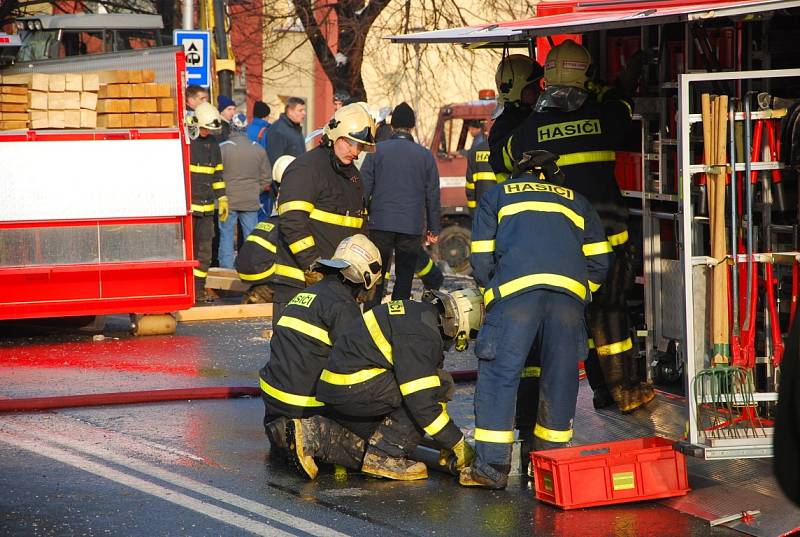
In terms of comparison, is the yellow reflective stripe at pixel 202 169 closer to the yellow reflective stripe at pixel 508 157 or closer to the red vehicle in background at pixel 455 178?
the red vehicle in background at pixel 455 178

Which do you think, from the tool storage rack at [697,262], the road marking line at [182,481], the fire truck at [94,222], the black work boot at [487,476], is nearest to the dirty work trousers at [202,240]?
the fire truck at [94,222]

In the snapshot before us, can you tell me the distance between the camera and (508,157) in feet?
25.9

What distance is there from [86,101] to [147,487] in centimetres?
550

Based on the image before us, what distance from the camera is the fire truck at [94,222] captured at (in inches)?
431

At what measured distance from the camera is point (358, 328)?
670 centimetres

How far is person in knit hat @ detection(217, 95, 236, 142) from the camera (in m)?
15.7

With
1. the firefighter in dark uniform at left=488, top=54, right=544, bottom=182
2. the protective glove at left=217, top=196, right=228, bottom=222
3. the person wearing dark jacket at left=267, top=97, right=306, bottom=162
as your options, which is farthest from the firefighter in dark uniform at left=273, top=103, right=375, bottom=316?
the person wearing dark jacket at left=267, top=97, right=306, bottom=162

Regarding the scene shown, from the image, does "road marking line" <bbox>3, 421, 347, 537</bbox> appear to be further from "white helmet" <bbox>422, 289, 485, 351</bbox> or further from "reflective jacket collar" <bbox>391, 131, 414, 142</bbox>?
"reflective jacket collar" <bbox>391, 131, 414, 142</bbox>

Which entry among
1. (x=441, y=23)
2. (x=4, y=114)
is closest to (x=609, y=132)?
(x=4, y=114)

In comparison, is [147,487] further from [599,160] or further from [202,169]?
[202,169]

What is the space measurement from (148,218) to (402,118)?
7.80 feet

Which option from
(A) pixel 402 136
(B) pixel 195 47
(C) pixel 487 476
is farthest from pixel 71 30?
(C) pixel 487 476

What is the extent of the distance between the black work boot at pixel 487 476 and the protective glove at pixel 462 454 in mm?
86


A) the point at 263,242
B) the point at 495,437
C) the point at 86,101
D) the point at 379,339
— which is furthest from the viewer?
the point at 86,101
